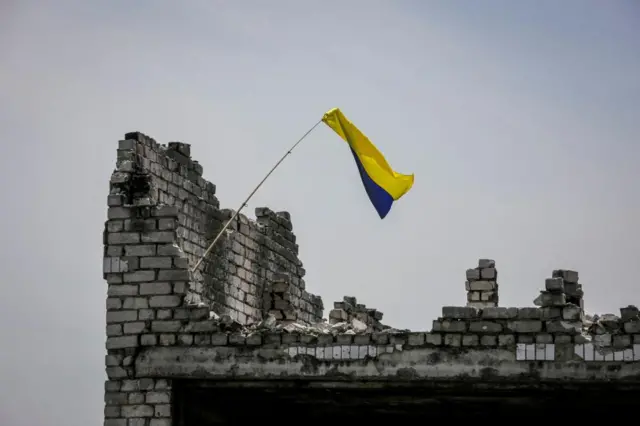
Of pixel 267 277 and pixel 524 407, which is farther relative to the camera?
pixel 267 277

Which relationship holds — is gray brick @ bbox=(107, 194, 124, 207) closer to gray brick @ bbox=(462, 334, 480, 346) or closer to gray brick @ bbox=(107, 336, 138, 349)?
gray brick @ bbox=(107, 336, 138, 349)

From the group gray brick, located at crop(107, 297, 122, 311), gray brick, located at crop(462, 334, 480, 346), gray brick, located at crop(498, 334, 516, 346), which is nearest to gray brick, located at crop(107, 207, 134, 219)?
gray brick, located at crop(107, 297, 122, 311)

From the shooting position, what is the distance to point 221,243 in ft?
85.6

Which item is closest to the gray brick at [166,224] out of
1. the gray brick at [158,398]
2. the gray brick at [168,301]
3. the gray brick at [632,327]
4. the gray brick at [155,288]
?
the gray brick at [155,288]

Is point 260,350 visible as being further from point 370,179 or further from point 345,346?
point 370,179

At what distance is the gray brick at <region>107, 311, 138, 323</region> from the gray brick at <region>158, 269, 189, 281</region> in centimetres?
52

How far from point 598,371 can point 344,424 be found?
3917 millimetres

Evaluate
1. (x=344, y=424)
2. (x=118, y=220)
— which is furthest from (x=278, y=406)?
(x=118, y=220)

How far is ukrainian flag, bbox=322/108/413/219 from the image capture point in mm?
25844

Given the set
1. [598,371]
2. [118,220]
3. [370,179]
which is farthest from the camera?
[370,179]

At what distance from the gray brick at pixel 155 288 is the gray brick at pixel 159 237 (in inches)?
19.9

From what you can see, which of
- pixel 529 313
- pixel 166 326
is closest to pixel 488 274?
pixel 529 313

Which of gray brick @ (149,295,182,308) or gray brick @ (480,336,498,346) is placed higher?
gray brick @ (149,295,182,308)

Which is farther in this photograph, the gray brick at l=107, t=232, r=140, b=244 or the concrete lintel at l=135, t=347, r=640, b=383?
the gray brick at l=107, t=232, r=140, b=244
